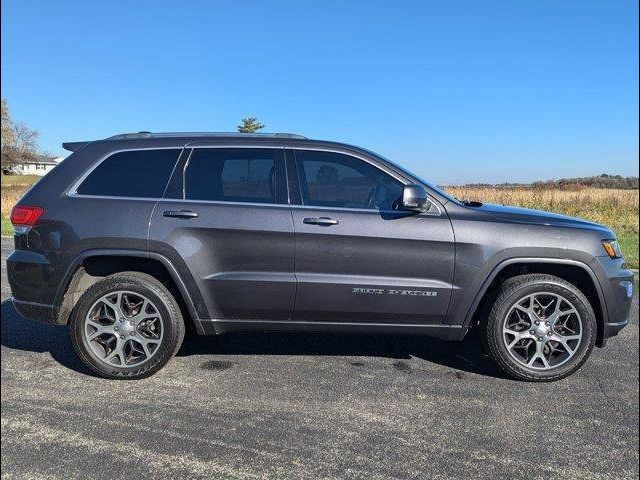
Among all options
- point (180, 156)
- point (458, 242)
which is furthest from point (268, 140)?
point (458, 242)

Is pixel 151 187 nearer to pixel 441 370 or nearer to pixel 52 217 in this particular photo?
pixel 52 217

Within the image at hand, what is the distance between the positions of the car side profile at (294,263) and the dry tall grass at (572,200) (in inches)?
31.4

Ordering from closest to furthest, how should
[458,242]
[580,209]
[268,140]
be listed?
[458,242], [268,140], [580,209]

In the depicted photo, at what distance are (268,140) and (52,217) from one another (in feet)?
5.90

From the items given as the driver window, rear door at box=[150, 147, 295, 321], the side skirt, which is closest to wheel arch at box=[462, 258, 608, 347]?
the side skirt

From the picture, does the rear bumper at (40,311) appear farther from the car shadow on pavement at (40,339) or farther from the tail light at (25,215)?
the tail light at (25,215)

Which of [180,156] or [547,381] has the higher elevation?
[180,156]

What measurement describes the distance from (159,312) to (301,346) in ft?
4.47

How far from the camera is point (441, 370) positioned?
3850mm

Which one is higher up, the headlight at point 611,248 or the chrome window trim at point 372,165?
the chrome window trim at point 372,165

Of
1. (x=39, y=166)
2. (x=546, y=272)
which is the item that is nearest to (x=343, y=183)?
(x=546, y=272)

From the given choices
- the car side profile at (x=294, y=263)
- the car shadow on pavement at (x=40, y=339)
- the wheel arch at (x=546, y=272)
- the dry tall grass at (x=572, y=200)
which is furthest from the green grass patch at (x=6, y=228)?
the wheel arch at (x=546, y=272)

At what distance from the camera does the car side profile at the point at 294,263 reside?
3.59 m

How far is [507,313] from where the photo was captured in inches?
144
